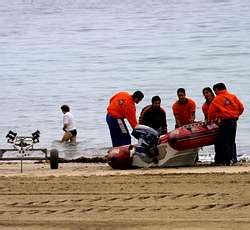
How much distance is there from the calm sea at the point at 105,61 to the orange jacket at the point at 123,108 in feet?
19.5

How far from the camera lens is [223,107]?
15.3 meters

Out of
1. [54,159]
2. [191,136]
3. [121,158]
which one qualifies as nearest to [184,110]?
[191,136]

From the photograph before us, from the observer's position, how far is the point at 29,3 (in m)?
109

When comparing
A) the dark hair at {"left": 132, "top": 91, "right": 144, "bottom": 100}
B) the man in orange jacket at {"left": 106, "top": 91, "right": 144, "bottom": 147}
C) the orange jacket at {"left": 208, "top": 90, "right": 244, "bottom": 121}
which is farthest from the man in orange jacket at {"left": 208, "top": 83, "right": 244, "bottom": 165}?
the man in orange jacket at {"left": 106, "top": 91, "right": 144, "bottom": 147}

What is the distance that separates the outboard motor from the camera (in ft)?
49.6

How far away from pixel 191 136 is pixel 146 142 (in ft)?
2.19

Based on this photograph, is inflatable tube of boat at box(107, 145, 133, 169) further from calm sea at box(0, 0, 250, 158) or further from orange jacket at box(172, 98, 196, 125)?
calm sea at box(0, 0, 250, 158)

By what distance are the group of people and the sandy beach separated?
2.25 feet

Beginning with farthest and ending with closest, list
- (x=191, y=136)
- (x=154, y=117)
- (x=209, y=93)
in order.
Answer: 1. (x=154, y=117)
2. (x=209, y=93)
3. (x=191, y=136)

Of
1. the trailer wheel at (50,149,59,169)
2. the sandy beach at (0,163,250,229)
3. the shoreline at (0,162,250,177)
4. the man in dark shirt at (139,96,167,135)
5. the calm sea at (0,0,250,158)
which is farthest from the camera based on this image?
the calm sea at (0,0,250,158)

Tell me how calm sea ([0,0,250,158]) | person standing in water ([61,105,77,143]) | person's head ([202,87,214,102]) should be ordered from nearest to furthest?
1. person's head ([202,87,214,102])
2. person standing in water ([61,105,77,143])
3. calm sea ([0,0,250,158])

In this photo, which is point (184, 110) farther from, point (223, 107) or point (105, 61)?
A: point (105, 61)

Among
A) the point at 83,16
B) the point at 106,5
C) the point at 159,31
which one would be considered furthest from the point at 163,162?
the point at 106,5

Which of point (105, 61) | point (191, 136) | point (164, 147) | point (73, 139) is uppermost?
point (105, 61)
